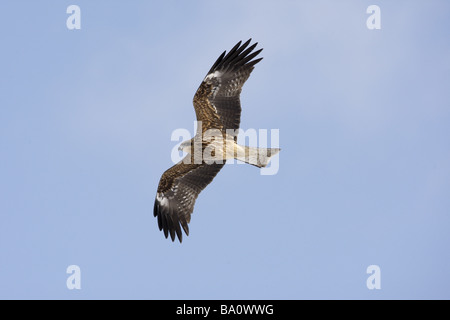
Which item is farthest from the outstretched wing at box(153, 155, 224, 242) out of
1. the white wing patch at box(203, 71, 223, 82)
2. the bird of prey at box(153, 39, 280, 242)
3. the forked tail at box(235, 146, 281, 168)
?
the white wing patch at box(203, 71, 223, 82)

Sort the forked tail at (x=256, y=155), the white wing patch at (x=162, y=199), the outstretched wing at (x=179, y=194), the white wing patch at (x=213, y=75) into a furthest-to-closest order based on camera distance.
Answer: the white wing patch at (x=162, y=199) < the outstretched wing at (x=179, y=194) < the white wing patch at (x=213, y=75) < the forked tail at (x=256, y=155)

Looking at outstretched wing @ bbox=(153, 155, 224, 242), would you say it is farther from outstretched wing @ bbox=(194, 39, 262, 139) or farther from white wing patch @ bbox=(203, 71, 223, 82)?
white wing patch @ bbox=(203, 71, 223, 82)

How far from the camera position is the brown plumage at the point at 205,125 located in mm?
12656

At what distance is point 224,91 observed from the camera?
1268 centimetres

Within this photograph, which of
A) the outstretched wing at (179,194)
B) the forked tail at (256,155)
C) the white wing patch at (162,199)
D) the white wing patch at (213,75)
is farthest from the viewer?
the white wing patch at (162,199)

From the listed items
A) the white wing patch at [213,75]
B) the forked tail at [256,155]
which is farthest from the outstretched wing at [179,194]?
the white wing patch at [213,75]

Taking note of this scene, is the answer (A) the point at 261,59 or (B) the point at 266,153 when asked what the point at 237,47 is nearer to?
(A) the point at 261,59

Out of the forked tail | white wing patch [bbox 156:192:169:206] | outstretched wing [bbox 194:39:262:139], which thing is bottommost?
white wing patch [bbox 156:192:169:206]

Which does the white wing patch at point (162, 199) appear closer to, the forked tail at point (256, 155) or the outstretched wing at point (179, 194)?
the outstretched wing at point (179, 194)

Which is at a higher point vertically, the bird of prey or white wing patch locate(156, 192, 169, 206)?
the bird of prey

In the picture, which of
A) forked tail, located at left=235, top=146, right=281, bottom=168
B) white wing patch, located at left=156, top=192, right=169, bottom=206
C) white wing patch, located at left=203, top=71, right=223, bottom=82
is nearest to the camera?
forked tail, located at left=235, top=146, right=281, bottom=168

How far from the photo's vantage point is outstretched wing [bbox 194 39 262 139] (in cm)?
1264

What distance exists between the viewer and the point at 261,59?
12.9 meters

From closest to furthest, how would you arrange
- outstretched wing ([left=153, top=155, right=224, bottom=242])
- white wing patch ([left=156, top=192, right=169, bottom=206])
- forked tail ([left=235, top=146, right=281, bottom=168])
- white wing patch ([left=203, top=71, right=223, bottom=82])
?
forked tail ([left=235, top=146, right=281, bottom=168]) → white wing patch ([left=203, top=71, right=223, bottom=82]) → outstretched wing ([left=153, top=155, right=224, bottom=242]) → white wing patch ([left=156, top=192, right=169, bottom=206])
